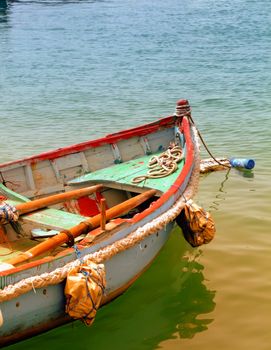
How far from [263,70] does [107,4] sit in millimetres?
42033

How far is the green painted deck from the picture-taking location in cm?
763

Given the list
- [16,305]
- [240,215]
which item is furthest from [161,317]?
[240,215]

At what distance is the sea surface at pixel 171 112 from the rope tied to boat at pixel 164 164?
3.45 feet

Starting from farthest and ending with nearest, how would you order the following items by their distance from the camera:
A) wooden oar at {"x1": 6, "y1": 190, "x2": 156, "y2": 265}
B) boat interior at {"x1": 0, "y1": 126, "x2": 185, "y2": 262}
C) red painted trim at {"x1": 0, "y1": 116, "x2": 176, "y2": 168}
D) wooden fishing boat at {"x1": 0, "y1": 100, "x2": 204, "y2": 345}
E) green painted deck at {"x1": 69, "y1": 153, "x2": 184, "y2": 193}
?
1. red painted trim at {"x1": 0, "y1": 116, "x2": 176, "y2": 168}
2. green painted deck at {"x1": 69, "y1": 153, "x2": 184, "y2": 193}
3. boat interior at {"x1": 0, "y1": 126, "x2": 185, "y2": 262}
4. wooden oar at {"x1": 6, "y1": 190, "x2": 156, "y2": 265}
5. wooden fishing boat at {"x1": 0, "y1": 100, "x2": 204, "y2": 345}

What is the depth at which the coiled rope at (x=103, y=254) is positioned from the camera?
462 centimetres

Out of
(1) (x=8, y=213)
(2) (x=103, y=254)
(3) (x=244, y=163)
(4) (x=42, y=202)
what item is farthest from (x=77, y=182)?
(3) (x=244, y=163)

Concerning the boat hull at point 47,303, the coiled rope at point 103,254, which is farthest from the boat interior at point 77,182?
the boat hull at point 47,303

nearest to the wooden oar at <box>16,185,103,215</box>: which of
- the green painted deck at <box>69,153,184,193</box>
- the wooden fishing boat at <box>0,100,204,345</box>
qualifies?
the wooden fishing boat at <box>0,100,204,345</box>

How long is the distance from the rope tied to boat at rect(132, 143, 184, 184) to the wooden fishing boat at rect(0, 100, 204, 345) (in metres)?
0.02

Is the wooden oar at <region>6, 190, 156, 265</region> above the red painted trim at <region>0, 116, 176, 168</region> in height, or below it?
below

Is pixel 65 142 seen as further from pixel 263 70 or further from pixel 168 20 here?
pixel 168 20

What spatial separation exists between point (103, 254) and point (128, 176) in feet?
9.86

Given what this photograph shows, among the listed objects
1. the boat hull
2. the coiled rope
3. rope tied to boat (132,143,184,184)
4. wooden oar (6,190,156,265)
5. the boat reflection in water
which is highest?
rope tied to boat (132,143,184,184)

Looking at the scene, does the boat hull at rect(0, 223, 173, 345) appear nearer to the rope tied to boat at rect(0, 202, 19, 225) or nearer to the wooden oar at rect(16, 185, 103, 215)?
the wooden oar at rect(16, 185, 103, 215)
